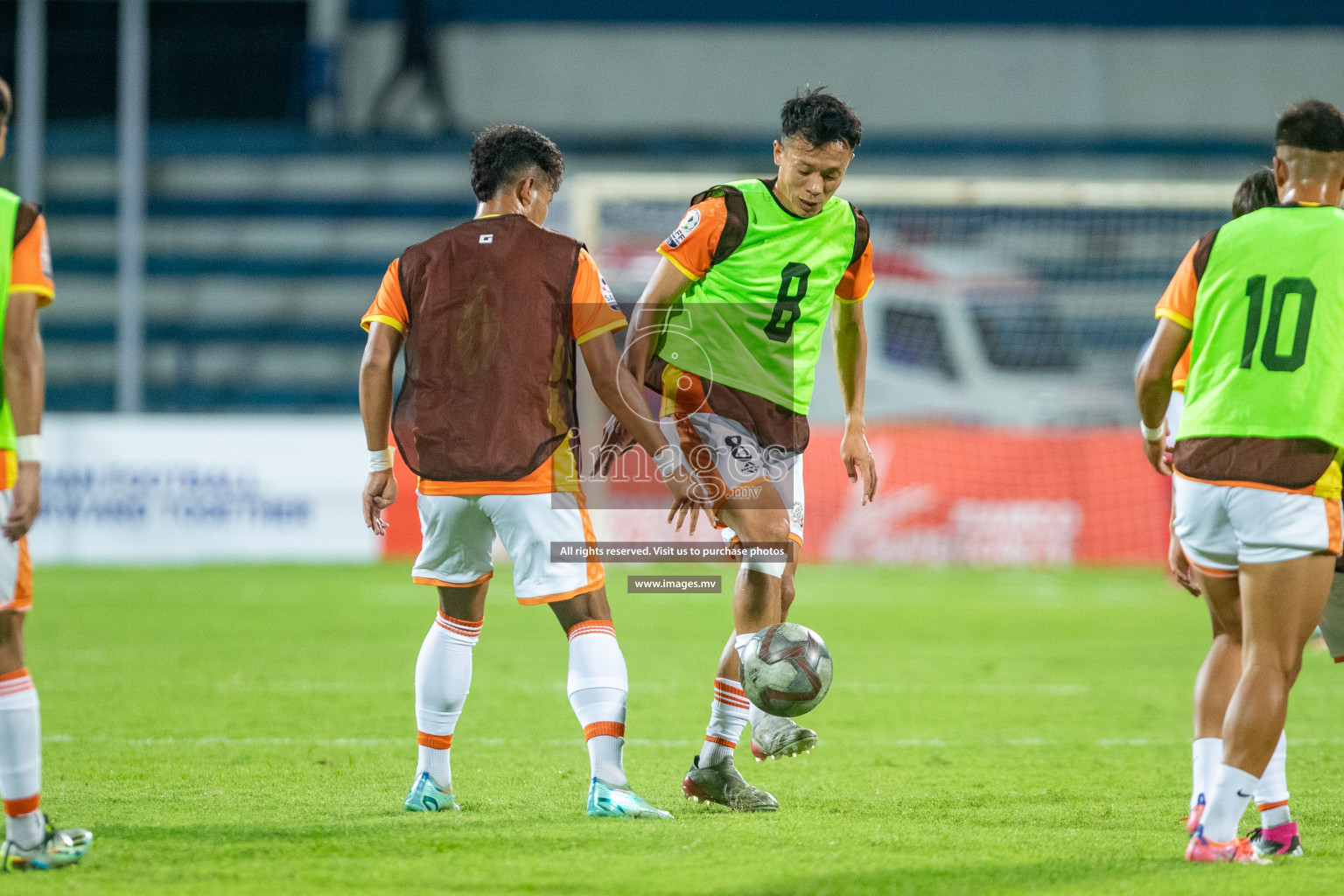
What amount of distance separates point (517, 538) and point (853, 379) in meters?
1.58

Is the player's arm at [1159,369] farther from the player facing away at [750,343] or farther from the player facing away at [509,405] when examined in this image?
the player facing away at [509,405]

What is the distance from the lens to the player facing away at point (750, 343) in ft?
15.8

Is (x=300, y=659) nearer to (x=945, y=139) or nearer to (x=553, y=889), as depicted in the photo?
(x=553, y=889)

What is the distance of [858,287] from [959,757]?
1.95 meters

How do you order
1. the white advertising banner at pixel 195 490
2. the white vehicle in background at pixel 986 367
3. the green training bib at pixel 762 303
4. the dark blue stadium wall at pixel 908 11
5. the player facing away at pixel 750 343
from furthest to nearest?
1. the dark blue stadium wall at pixel 908 11
2. the white vehicle in background at pixel 986 367
3. the white advertising banner at pixel 195 490
4. the green training bib at pixel 762 303
5. the player facing away at pixel 750 343

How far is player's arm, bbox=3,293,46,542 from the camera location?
357cm

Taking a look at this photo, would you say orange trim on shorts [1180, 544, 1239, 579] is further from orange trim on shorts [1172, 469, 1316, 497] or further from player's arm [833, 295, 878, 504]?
player's arm [833, 295, 878, 504]

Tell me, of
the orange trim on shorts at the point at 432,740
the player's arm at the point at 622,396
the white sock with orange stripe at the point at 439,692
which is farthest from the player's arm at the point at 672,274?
the orange trim on shorts at the point at 432,740

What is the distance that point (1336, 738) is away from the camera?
20.8ft

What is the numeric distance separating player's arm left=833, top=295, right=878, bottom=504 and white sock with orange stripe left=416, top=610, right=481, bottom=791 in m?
1.48


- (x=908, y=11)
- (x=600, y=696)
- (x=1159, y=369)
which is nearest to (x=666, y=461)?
(x=600, y=696)

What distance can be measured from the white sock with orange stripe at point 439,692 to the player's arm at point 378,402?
392 mm

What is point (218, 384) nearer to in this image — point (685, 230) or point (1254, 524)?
point (685, 230)

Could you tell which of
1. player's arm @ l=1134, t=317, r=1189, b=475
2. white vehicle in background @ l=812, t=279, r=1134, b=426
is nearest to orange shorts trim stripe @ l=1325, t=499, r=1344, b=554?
player's arm @ l=1134, t=317, r=1189, b=475
